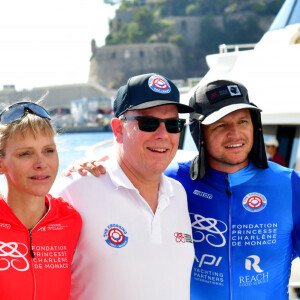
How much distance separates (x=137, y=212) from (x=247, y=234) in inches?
23.5

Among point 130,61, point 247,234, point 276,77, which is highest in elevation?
point 130,61

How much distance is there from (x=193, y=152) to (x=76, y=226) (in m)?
4.12

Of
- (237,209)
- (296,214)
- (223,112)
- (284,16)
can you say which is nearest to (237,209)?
(237,209)

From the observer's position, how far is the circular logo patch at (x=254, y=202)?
7.59 ft

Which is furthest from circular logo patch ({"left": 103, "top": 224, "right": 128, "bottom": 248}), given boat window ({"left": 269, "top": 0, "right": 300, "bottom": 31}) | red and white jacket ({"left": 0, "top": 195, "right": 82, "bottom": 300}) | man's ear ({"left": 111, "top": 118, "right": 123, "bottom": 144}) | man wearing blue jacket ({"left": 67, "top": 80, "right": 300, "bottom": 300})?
boat window ({"left": 269, "top": 0, "right": 300, "bottom": 31})

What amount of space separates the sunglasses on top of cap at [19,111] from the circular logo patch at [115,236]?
0.54 m

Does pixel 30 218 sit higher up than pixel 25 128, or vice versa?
pixel 25 128

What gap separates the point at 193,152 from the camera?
19.6 ft

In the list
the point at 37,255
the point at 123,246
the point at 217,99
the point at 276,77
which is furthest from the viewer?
the point at 276,77

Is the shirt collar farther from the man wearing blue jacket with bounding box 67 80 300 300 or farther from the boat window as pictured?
the boat window

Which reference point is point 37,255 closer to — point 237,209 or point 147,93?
point 147,93

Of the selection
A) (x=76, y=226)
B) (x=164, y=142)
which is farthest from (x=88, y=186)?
(x=164, y=142)

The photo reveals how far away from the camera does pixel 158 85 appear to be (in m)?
2.13

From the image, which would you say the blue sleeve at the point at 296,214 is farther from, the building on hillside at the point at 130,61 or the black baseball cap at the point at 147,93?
the building on hillside at the point at 130,61
